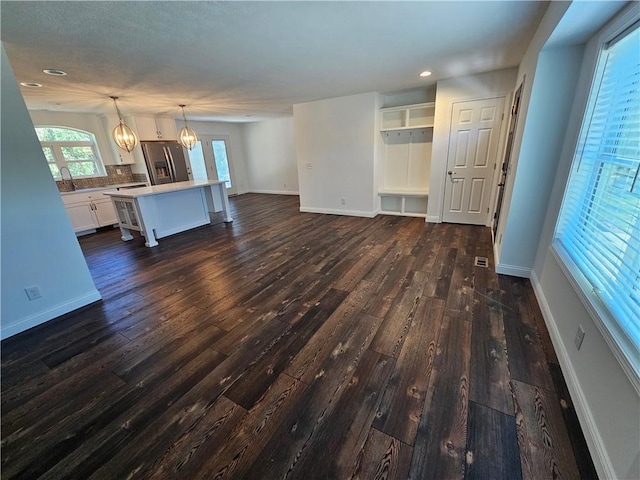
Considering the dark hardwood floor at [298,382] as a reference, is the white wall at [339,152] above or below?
above

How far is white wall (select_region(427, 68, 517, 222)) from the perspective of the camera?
3787 mm

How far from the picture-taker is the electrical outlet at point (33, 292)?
89.4 inches

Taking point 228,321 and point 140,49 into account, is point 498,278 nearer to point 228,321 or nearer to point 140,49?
point 228,321

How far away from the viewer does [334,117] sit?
16.6ft

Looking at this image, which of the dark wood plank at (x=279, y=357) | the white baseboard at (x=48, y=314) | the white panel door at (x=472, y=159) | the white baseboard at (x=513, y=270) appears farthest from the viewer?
the white panel door at (x=472, y=159)

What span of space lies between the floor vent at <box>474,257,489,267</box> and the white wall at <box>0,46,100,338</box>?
14.1 ft

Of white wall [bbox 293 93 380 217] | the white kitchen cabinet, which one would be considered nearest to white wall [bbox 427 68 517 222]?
white wall [bbox 293 93 380 217]

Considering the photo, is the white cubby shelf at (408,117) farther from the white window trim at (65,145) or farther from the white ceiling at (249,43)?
the white window trim at (65,145)

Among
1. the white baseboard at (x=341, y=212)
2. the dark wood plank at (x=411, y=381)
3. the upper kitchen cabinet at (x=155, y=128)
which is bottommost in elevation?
the dark wood plank at (x=411, y=381)

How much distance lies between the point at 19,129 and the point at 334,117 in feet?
14.1

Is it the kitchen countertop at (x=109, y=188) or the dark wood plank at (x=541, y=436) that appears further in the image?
the kitchen countertop at (x=109, y=188)

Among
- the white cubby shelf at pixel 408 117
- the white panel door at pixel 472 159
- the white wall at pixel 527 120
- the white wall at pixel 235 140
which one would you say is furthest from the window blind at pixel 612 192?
the white wall at pixel 235 140

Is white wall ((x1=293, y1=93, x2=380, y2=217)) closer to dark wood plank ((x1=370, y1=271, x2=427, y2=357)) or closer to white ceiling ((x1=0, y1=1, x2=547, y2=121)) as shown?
white ceiling ((x1=0, y1=1, x2=547, y2=121))

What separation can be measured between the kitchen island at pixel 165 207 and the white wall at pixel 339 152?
1.96 meters
